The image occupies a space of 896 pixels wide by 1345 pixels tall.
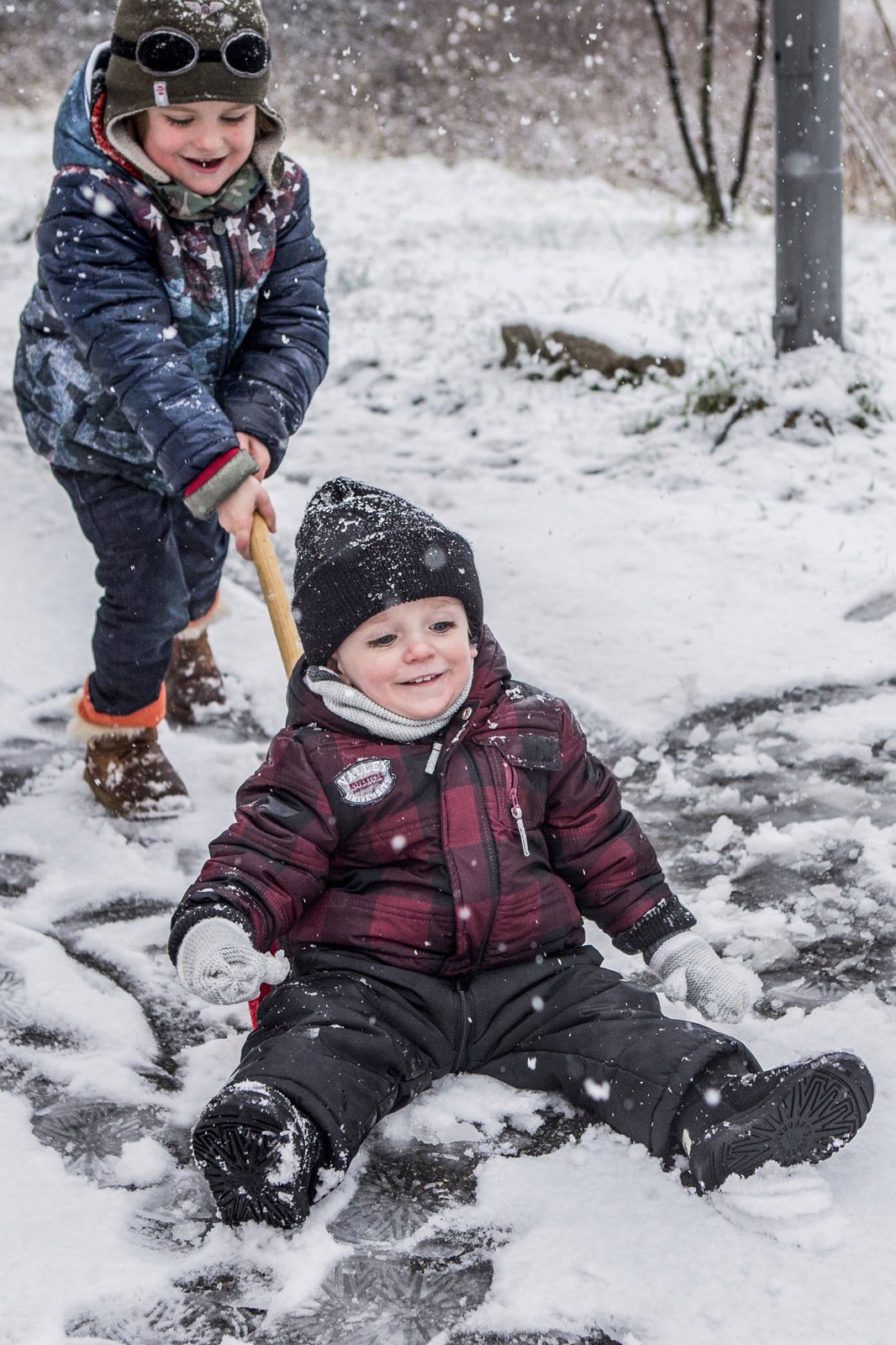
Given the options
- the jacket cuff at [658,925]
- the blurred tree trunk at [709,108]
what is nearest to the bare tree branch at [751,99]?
the blurred tree trunk at [709,108]

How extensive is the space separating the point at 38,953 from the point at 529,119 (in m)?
13.0

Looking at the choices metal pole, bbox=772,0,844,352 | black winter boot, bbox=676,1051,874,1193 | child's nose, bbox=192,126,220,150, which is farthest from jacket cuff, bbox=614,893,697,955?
metal pole, bbox=772,0,844,352

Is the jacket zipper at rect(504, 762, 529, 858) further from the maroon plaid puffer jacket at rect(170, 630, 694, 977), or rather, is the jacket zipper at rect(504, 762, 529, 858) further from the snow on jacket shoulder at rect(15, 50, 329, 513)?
the snow on jacket shoulder at rect(15, 50, 329, 513)

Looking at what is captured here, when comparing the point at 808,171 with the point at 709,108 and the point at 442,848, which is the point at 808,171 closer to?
the point at 709,108

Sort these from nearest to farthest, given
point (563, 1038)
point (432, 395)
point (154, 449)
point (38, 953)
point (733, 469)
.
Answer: point (563, 1038) → point (38, 953) → point (154, 449) → point (733, 469) → point (432, 395)

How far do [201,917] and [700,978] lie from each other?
2.76ft

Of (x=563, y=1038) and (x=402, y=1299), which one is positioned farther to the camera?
(x=563, y=1038)

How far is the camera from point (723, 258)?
7910 mm

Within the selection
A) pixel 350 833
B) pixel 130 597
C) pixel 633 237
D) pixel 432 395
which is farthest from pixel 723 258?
pixel 350 833

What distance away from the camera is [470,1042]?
7.27 ft

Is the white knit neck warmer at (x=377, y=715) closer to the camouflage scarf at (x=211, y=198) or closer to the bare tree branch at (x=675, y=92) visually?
the camouflage scarf at (x=211, y=198)

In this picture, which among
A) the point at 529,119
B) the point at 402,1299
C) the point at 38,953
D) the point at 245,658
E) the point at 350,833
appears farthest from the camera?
the point at 529,119

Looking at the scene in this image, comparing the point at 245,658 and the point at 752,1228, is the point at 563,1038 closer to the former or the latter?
the point at 752,1228

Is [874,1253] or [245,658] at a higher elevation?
[874,1253]
